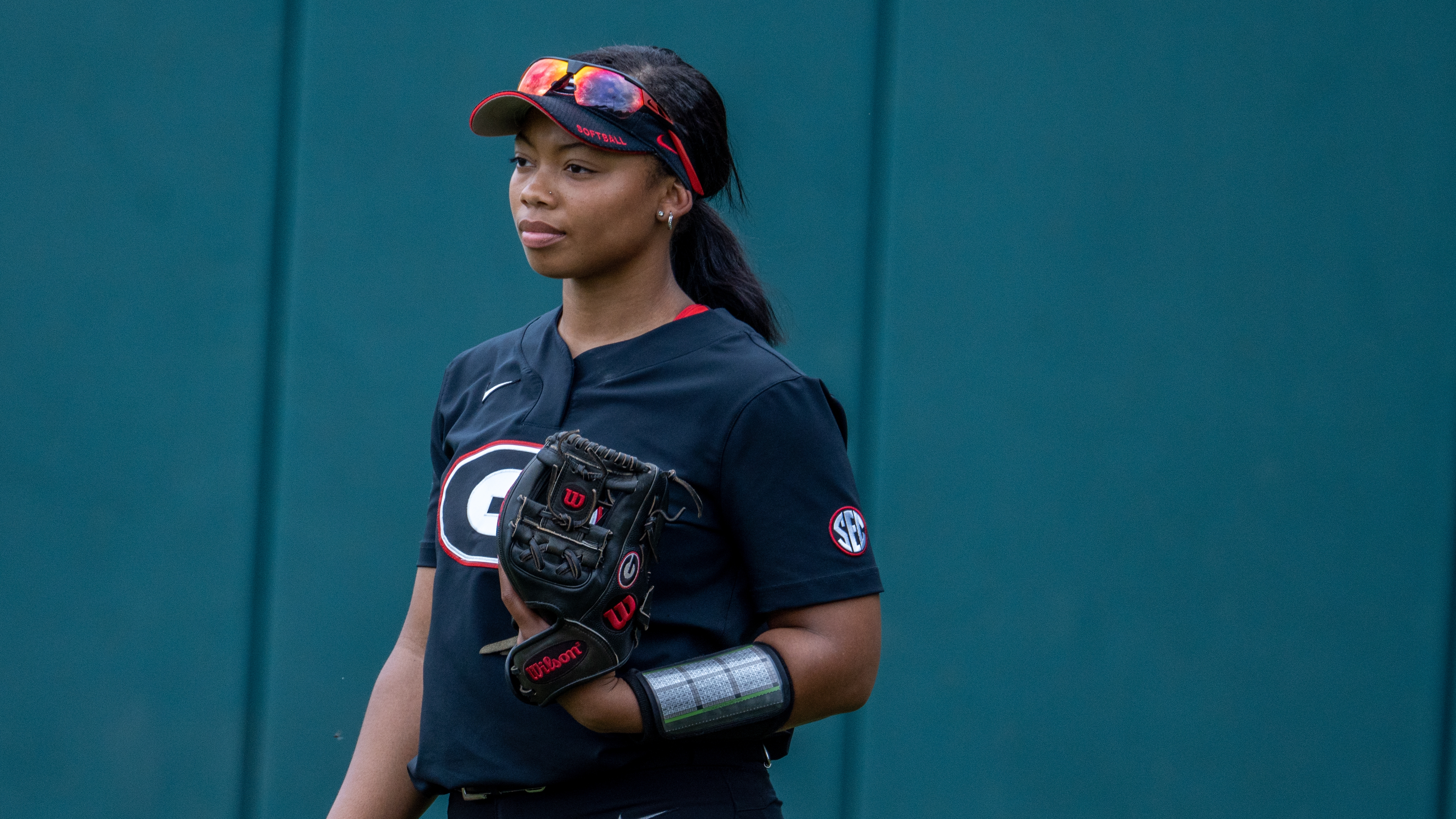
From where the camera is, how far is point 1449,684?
2820mm

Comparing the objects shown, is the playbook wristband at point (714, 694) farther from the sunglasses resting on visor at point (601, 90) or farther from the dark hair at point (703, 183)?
the sunglasses resting on visor at point (601, 90)

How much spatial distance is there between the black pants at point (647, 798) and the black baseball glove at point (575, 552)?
6.4 inches

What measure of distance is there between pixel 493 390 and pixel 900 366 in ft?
4.27

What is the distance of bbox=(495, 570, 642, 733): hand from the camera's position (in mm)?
1381

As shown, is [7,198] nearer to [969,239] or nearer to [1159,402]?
[969,239]

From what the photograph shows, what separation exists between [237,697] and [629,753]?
155cm

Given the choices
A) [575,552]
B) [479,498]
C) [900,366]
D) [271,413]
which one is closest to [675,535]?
[575,552]

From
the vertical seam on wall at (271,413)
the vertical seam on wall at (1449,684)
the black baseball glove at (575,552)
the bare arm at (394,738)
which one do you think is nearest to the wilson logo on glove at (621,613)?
the black baseball glove at (575,552)

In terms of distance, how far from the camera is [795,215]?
274 centimetres

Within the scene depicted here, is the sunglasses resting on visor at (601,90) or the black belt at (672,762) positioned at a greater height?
the sunglasses resting on visor at (601,90)

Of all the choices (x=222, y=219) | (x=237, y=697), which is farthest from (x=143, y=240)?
(x=237, y=697)

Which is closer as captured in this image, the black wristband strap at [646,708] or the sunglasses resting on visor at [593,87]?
the black wristband strap at [646,708]

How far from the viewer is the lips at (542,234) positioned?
5.22ft

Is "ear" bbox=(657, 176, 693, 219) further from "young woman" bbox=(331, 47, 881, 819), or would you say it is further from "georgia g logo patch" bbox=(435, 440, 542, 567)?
"georgia g logo patch" bbox=(435, 440, 542, 567)
